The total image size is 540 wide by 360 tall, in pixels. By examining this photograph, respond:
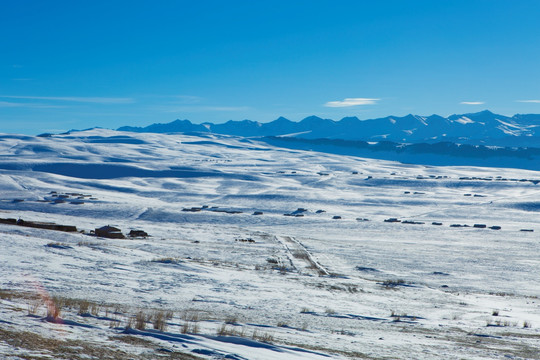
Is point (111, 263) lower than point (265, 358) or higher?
lower

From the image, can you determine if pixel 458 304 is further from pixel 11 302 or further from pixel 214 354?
pixel 11 302

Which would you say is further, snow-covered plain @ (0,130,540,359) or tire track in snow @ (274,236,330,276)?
tire track in snow @ (274,236,330,276)

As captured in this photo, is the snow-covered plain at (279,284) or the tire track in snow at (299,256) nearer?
the snow-covered plain at (279,284)

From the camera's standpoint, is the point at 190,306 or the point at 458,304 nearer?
the point at 190,306

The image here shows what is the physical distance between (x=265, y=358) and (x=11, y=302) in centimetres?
559

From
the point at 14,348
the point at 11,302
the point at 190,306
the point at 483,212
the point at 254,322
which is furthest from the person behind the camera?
the point at 483,212

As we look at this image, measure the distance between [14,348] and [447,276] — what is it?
86.6ft

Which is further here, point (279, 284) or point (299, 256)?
point (299, 256)

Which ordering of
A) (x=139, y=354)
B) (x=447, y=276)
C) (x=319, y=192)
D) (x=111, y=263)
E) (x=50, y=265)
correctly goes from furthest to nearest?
(x=319, y=192), (x=447, y=276), (x=111, y=263), (x=50, y=265), (x=139, y=354)

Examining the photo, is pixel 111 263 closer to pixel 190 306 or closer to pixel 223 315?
pixel 190 306

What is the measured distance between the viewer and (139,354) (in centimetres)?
759

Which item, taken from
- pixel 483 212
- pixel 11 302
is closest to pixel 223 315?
pixel 11 302

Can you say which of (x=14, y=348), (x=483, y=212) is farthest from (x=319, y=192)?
(x=14, y=348)

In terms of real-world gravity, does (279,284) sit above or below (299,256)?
above
